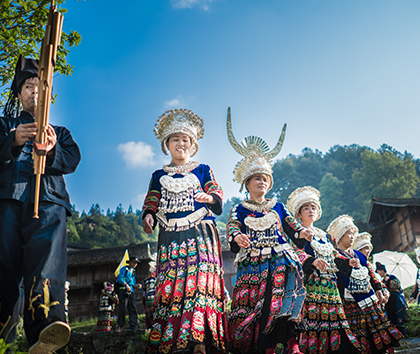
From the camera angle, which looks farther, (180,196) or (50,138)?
(180,196)

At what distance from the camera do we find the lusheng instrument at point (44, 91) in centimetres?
294

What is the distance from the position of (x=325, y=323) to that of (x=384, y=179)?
52.9 meters

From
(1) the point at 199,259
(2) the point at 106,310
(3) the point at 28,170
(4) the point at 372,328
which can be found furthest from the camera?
(2) the point at 106,310

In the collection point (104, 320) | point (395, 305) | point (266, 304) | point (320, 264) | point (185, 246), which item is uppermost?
point (185, 246)

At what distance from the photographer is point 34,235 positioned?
302 centimetres

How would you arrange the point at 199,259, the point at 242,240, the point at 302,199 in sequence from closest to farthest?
the point at 199,259 → the point at 242,240 → the point at 302,199

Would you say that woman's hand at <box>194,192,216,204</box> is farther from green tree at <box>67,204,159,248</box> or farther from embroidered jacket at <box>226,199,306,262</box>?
green tree at <box>67,204,159,248</box>

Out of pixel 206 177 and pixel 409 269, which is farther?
pixel 409 269

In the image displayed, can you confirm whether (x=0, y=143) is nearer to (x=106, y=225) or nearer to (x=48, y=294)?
(x=48, y=294)

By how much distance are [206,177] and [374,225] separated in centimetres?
2922

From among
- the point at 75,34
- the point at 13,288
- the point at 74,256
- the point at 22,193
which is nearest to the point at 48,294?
the point at 13,288

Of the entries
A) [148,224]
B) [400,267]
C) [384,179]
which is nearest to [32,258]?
[148,224]

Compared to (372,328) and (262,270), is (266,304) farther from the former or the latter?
(372,328)

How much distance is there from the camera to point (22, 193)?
10.5 ft
